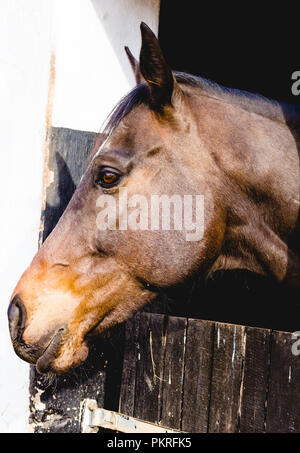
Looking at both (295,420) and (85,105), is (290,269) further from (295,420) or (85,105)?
(85,105)

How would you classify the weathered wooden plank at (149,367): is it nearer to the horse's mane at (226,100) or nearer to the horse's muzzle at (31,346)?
the horse's muzzle at (31,346)

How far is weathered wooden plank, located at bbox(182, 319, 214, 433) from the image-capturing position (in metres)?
2.33

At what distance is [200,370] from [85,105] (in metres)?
1.58

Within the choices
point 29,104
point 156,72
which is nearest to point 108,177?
point 156,72

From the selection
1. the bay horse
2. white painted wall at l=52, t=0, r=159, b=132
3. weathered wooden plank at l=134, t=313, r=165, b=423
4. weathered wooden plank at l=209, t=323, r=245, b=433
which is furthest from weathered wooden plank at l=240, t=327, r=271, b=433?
white painted wall at l=52, t=0, r=159, b=132

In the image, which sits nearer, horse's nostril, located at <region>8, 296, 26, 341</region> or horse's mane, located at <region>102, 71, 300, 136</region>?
horse's nostril, located at <region>8, 296, 26, 341</region>

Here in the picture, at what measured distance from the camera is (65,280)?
1.86 meters

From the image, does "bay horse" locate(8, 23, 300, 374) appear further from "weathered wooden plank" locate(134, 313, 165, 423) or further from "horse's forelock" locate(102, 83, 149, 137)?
"weathered wooden plank" locate(134, 313, 165, 423)

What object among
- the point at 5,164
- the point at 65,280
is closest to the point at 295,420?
the point at 65,280

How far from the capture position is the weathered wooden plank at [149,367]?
255cm

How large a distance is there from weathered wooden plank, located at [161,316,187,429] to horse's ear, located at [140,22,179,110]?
1.16m

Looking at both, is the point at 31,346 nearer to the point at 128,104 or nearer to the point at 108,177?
the point at 108,177

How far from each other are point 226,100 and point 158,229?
612 mm

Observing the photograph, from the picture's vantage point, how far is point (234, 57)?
3820 mm
